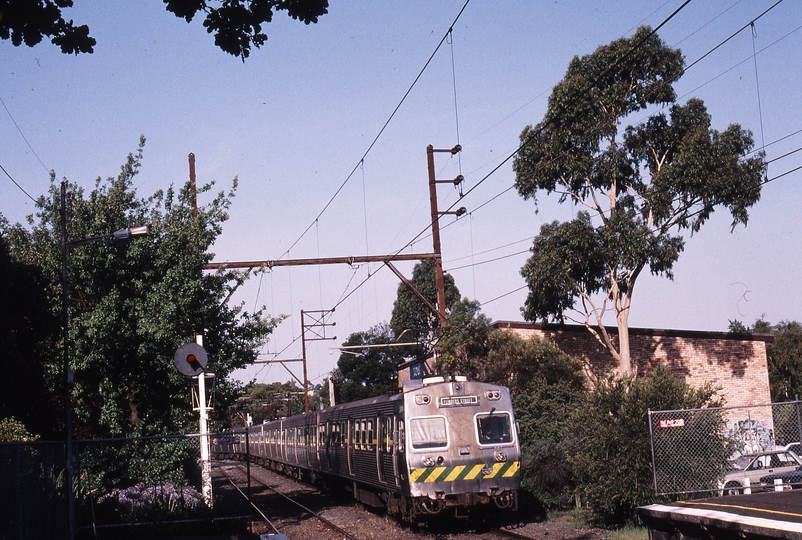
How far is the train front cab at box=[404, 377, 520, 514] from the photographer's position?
678 inches

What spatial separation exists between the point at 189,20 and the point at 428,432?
1221 centimetres

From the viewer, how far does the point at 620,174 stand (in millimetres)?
30781

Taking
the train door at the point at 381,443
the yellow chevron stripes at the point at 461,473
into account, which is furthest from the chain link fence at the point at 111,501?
the train door at the point at 381,443

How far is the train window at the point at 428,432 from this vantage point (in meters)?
17.5

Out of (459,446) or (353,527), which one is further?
(353,527)

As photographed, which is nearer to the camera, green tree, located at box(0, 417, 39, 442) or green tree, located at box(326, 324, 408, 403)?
green tree, located at box(0, 417, 39, 442)

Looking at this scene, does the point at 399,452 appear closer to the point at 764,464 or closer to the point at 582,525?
the point at 582,525

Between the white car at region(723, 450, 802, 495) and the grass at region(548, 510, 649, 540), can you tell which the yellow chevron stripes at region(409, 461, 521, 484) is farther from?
the white car at region(723, 450, 802, 495)

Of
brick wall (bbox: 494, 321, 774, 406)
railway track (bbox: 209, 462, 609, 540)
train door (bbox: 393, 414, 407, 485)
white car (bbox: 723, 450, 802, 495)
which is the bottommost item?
railway track (bbox: 209, 462, 609, 540)

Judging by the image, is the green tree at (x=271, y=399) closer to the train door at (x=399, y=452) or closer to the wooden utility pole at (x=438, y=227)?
the wooden utility pole at (x=438, y=227)

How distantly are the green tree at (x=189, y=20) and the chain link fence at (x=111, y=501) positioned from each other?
5155mm

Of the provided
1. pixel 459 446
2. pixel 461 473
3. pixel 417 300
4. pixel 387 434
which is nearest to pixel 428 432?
pixel 459 446

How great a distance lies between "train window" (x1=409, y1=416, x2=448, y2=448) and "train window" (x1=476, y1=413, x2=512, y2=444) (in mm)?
808

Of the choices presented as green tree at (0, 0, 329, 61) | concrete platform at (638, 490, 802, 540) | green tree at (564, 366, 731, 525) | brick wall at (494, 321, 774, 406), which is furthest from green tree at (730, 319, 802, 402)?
green tree at (0, 0, 329, 61)
